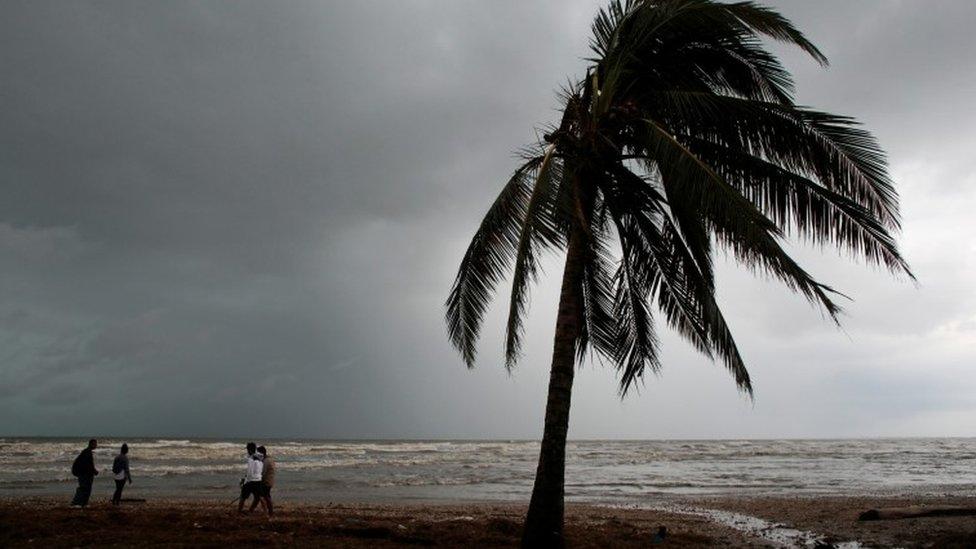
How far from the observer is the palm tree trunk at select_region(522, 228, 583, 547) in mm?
7738

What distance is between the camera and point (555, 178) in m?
7.75

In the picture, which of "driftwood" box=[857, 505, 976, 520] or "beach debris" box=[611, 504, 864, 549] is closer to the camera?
"beach debris" box=[611, 504, 864, 549]

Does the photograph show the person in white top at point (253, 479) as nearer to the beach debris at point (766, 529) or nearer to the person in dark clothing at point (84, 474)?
the person in dark clothing at point (84, 474)

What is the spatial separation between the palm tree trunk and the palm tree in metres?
0.02

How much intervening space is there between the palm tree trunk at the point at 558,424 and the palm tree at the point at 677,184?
0.6 inches

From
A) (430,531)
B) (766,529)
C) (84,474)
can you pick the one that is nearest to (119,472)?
(84,474)

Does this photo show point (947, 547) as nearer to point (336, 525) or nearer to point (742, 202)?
point (742, 202)

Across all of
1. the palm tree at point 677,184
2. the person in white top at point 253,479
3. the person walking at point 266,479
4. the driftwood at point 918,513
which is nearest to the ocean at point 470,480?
the person walking at point 266,479

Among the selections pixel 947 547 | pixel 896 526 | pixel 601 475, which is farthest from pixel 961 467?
pixel 947 547

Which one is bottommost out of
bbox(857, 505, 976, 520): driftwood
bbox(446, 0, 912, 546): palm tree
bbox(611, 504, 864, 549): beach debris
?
bbox(611, 504, 864, 549): beach debris

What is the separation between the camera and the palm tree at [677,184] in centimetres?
735

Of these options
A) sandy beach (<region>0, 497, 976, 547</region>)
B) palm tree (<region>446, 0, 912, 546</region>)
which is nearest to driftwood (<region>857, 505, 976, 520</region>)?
sandy beach (<region>0, 497, 976, 547</region>)

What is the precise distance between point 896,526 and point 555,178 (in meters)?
8.95

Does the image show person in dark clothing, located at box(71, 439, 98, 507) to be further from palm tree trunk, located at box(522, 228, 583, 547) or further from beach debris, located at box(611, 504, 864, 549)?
beach debris, located at box(611, 504, 864, 549)
